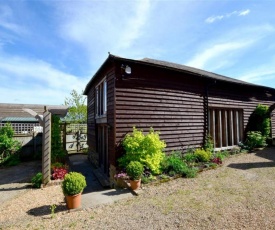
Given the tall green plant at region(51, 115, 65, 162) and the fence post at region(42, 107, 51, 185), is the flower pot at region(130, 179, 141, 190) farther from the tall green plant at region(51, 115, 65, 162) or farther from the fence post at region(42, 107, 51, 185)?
the tall green plant at region(51, 115, 65, 162)

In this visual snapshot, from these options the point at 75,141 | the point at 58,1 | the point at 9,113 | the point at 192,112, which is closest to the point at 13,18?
the point at 58,1

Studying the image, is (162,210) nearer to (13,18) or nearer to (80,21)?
(80,21)

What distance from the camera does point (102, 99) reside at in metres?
10.4

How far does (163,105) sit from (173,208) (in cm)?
472

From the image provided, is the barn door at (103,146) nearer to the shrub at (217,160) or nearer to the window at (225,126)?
the shrub at (217,160)

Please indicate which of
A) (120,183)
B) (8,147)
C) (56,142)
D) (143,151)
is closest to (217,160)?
(143,151)

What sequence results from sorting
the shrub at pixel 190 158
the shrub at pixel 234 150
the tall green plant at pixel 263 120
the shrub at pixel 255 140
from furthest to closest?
the tall green plant at pixel 263 120, the shrub at pixel 255 140, the shrub at pixel 234 150, the shrub at pixel 190 158

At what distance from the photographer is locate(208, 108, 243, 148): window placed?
436 inches

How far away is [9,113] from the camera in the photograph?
22.8 meters

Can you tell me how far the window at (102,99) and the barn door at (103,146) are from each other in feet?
2.43

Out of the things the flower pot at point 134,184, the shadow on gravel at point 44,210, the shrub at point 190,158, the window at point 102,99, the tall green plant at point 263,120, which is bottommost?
the shadow on gravel at point 44,210

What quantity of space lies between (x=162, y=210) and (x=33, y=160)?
11.0 m

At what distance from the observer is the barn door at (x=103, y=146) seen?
32.3ft

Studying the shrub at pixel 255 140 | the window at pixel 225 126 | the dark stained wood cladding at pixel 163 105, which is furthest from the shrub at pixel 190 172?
the shrub at pixel 255 140
